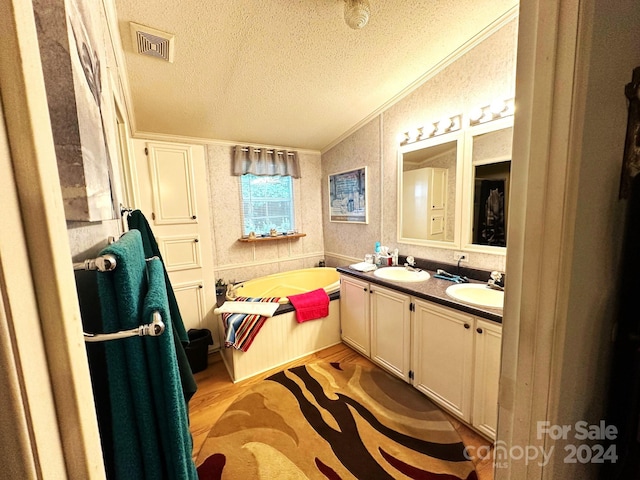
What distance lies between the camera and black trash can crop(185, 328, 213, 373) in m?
2.28

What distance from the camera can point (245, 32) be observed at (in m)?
1.66

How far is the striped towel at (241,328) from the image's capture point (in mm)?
2184

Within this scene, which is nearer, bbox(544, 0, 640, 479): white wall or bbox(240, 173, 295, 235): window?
bbox(544, 0, 640, 479): white wall

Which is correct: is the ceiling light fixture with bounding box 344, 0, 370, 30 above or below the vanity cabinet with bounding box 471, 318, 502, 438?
above

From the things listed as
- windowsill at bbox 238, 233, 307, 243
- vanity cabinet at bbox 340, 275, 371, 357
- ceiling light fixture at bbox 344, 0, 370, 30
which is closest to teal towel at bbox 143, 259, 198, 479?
ceiling light fixture at bbox 344, 0, 370, 30

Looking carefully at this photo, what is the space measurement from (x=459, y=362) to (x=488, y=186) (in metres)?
1.29

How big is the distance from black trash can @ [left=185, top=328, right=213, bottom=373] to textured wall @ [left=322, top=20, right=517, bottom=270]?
6.32 feet

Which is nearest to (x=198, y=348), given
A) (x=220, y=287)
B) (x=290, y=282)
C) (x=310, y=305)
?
(x=220, y=287)

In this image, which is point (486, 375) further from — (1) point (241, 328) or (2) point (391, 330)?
(1) point (241, 328)

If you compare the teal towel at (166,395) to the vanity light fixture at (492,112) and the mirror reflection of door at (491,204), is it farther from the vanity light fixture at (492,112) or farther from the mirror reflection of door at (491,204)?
the vanity light fixture at (492,112)

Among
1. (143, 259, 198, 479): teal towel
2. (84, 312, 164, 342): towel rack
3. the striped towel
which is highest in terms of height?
(84, 312, 164, 342): towel rack

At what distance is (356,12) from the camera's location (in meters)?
1.51

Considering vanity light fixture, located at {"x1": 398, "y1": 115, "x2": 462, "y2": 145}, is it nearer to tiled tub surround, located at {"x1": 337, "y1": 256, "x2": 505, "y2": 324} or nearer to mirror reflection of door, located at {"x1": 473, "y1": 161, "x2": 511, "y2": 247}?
mirror reflection of door, located at {"x1": 473, "y1": 161, "x2": 511, "y2": 247}

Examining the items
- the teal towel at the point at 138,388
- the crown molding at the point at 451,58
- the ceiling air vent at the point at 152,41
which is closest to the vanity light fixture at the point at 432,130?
the crown molding at the point at 451,58
